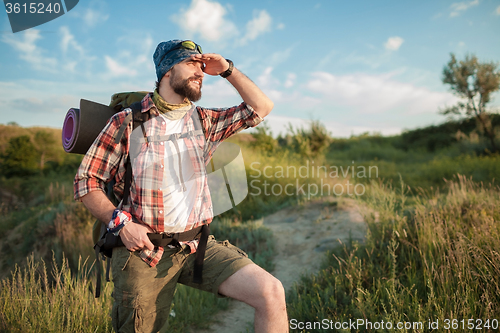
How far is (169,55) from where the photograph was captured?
2.38m

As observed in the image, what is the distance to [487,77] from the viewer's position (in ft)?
72.4

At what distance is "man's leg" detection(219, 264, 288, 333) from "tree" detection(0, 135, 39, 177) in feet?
90.5

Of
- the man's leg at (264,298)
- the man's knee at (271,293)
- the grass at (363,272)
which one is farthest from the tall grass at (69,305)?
the man's knee at (271,293)

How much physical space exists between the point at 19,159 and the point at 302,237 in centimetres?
2560

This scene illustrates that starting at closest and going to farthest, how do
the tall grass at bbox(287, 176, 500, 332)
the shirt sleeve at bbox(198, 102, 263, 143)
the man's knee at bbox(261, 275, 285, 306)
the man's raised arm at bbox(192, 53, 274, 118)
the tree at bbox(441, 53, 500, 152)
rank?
1. the man's knee at bbox(261, 275, 285, 306)
2. the man's raised arm at bbox(192, 53, 274, 118)
3. the shirt sleeve at bbox(198, 102, 263, 143)
4. the tall grass at bbox(287, 176, 500, 332)
5. the tree at bbox(441, 53, 500, 152)

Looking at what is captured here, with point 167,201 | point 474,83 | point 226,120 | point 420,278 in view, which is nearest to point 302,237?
point 420,278

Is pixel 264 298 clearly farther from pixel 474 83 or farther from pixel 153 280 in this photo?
pixel 474 83

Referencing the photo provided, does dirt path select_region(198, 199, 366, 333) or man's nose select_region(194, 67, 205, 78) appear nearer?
man's nose select_region(194, 67, 205, 78)

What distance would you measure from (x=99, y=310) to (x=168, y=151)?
7.92 feet

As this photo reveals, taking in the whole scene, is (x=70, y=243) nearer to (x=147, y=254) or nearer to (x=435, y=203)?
(x=147, y=254)

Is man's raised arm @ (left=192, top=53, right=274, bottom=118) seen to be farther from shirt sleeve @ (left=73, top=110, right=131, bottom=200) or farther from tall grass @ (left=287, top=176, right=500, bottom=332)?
tall grass @ (left=287, top=176, right=500, bottom=332)

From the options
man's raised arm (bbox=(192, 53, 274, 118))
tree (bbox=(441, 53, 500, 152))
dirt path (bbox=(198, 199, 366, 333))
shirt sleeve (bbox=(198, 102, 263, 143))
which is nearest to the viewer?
man's raised arm (bbox=(192, 53, 274, 118))

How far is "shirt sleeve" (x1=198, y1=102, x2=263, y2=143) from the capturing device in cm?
248

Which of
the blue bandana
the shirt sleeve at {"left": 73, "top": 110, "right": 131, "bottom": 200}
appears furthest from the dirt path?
the blue bandana
